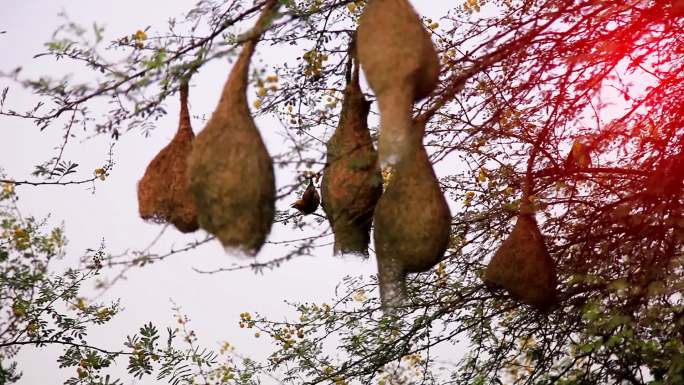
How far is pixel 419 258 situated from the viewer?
246 cm

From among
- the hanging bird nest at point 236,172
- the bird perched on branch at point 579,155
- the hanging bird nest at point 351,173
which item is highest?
the bird perched on branch at point 579,155

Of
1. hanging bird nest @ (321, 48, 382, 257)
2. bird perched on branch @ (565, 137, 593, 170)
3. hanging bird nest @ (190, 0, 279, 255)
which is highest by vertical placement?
bird perched on branch @ (565, 137, 593, 170)

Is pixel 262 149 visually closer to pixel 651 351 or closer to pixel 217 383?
pixel 651 351

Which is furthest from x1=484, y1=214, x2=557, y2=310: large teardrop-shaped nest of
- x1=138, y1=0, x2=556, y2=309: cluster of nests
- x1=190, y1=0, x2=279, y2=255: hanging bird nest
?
x1=190, y1=0, x2=279, y2=255: hanging bird nest

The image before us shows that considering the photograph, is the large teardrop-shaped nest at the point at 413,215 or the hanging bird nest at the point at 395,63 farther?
the large teardrop-shaped nest at the point at 413,215

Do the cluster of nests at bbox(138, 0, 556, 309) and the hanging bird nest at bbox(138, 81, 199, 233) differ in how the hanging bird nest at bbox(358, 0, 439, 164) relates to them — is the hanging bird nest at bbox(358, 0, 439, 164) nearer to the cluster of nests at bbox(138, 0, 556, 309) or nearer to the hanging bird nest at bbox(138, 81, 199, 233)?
the cluster of nests at bbox(138, 0, 556, 309)

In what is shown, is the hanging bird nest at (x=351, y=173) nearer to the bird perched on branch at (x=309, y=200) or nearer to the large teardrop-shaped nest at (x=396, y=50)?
the large teardrop-shaped nest at (x=396, y=50)

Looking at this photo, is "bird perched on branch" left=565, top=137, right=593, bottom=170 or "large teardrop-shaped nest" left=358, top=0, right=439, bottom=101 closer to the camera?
"large teardrop-shaped nest" left=358, top=0, right=439, bottom=101

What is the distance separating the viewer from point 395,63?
1961 mm

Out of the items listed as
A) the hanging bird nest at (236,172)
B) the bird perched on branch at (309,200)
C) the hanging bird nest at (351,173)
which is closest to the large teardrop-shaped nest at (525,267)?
the hanging bird nest at (351,173)

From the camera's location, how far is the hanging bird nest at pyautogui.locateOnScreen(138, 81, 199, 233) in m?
2.48

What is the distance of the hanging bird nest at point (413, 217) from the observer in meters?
2.41

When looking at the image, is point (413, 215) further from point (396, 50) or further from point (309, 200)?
point (309, 200)

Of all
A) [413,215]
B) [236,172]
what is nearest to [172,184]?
[236,172]
